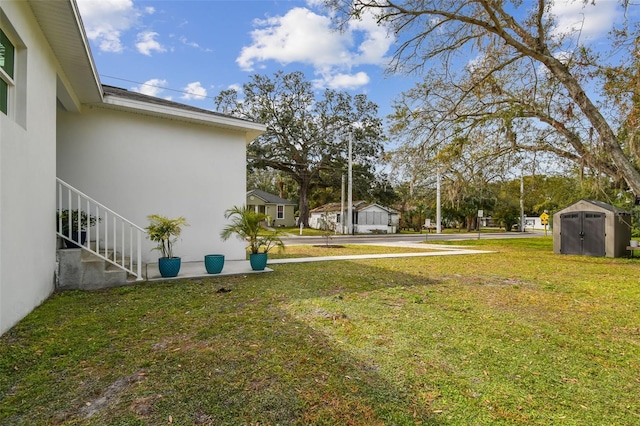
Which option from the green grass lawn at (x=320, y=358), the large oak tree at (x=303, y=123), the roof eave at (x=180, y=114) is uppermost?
the large oak tree at (x=303, y=123)

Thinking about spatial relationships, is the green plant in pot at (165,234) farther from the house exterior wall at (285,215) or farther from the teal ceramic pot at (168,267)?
the house exterior wall at (285,215)

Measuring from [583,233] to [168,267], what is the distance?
14.2 meters

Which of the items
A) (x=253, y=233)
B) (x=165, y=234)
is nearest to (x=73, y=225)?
(x=165, y=234)

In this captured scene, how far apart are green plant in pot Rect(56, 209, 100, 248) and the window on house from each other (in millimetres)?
2156

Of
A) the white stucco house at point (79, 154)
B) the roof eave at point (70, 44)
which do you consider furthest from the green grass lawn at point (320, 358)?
the roof eave at point (70, 44)

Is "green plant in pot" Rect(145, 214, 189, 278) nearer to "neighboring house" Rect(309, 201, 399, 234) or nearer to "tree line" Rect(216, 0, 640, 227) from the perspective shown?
"tree line" Rect(216, 0, 640, 227)

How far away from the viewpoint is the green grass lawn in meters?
2.21

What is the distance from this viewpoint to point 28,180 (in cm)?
405

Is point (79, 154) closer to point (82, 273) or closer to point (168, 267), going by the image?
point (82, 273)

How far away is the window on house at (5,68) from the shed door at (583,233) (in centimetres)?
1593

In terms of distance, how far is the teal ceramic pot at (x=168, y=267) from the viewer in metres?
6.36

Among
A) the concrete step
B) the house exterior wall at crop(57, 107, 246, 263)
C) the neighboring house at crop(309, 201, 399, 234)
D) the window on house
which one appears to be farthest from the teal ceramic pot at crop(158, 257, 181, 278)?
the neighboring house at crop(309, 201, 399, 234)

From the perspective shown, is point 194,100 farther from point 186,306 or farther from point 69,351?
point 69,351

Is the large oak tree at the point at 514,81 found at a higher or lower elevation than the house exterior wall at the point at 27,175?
higher
